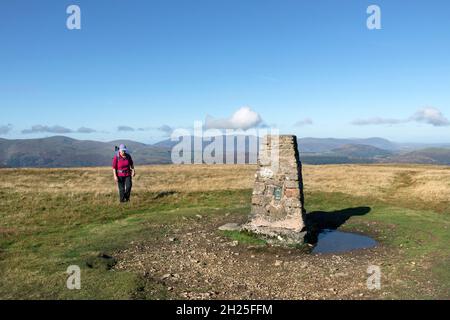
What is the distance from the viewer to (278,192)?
54.4 ft

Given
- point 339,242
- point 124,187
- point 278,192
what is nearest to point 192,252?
point 278,192

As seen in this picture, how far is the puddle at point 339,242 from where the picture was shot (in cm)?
1531

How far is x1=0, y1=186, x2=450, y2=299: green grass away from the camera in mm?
11008

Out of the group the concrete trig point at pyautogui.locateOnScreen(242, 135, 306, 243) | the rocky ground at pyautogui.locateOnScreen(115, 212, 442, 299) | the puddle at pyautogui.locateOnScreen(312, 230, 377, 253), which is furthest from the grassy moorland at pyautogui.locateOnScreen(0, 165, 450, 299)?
the concrete trig point at pyautogui.locateOnScreen(242, 135, 306, 243)

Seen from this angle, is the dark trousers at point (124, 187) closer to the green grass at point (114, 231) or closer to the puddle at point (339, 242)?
the green grass at point (114, 231)

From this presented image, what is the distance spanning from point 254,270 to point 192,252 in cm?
301

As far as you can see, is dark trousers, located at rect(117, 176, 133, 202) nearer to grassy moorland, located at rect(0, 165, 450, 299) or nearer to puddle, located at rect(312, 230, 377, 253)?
grassy moorland, located at rect(0, 165, 450, 299)

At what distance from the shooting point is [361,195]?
94.5 ft

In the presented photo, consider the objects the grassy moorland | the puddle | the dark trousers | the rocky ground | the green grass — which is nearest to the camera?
the rocky ground

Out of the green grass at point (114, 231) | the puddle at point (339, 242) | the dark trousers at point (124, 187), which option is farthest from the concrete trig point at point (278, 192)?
the dark trousers at point (124, 187)

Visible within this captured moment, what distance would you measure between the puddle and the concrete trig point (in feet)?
3.60

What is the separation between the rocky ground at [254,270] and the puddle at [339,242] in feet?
2.17
